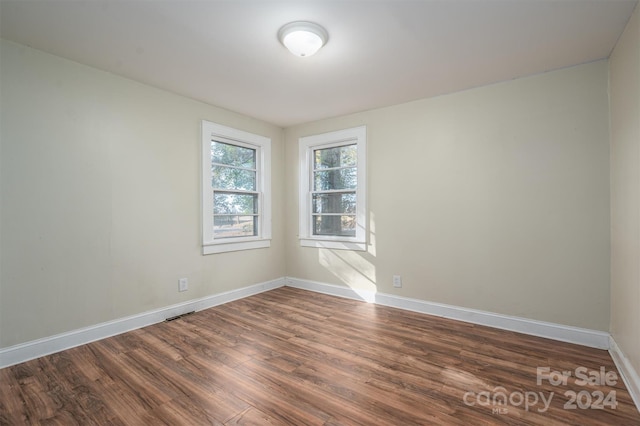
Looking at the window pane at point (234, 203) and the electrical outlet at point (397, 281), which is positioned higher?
the window pane at point (234, 203)

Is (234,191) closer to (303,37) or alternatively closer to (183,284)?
(183,284)

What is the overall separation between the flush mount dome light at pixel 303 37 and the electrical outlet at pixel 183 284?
2.70 meters

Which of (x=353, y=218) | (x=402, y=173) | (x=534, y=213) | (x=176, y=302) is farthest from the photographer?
(x=353, y=218)

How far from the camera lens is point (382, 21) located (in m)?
2.12

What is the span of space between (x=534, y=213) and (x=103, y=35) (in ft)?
13.1

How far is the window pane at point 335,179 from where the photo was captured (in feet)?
13.9

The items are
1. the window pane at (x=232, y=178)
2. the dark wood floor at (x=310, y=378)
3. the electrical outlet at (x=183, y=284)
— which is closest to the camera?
the dark wood floor at (x=310, y=378)

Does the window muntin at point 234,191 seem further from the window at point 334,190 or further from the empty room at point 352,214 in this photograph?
the window at point 334,190

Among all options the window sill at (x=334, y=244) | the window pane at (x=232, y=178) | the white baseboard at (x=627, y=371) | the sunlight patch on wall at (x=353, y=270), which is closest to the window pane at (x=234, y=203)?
the window pane at (x=232, y=178)

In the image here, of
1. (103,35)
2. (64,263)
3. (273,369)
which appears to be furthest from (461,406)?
(103,35)

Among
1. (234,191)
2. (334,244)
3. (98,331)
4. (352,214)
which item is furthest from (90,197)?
(352,214)

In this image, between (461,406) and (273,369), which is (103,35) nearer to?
(273,369)

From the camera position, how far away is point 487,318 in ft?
10.3

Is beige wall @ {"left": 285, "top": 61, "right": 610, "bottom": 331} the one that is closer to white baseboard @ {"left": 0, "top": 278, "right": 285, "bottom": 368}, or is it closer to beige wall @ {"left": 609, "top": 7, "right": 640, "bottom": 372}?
beige wall @ {"left": 609, "top": 7, "right": 640, "bottom": 372}
